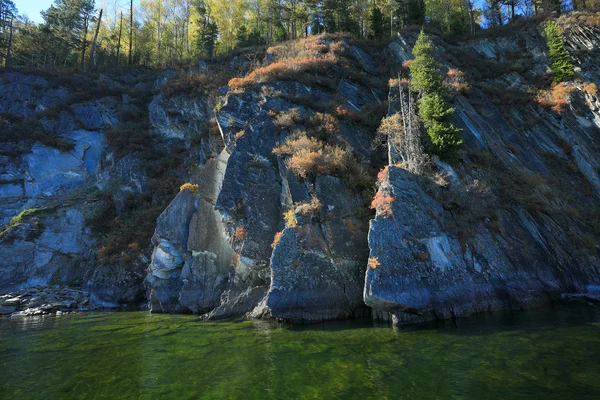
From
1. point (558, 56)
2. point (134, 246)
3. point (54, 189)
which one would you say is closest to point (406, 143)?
point (134, 246)

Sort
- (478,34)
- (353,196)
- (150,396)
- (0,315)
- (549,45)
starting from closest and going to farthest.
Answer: (150,396) → (353,196) → (0,315) → (549,45) → (478,34)

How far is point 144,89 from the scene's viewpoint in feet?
140

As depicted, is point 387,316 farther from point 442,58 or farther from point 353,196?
point 442,58

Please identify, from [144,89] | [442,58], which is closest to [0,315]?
[144,89]

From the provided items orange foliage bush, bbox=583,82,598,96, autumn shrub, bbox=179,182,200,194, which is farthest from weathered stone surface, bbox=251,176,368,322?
orange foliage bush, bbox=583,82,598,96

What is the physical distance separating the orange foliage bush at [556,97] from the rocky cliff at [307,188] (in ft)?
0.50

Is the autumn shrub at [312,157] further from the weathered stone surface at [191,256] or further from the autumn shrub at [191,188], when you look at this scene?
the autumn shrub at [191,188]

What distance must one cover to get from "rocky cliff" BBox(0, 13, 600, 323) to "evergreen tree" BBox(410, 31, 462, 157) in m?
1.70

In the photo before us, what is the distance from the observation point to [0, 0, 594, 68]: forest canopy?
4409 cm

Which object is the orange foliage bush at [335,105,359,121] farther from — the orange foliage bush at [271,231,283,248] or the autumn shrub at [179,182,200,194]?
the autumn shrub at [179,182,200,194]

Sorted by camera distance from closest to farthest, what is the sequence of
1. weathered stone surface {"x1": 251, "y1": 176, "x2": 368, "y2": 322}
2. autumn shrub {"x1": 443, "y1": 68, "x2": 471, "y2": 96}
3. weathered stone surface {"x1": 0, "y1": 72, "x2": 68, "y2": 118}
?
weathered stone surface {"x1": 251, "y1": 176, "x2": 368, "y2": 322}
autumn shrub {"x1": 443, "y1": 68, "x2": 471, "y2": 96}
weathered stone surface {"x1": 0, "y1": 72, "x2": 68, "y2": 118}

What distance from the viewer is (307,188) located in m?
19.4

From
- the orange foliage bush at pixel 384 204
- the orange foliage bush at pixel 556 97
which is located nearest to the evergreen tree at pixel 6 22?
the orange foliage bush at pixel 384 204

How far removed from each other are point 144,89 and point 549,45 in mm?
46752
